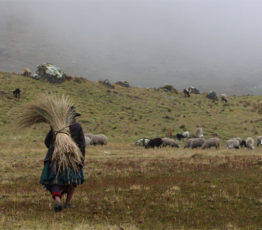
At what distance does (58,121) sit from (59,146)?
708 millimetres

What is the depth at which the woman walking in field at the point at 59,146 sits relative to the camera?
27.9ft

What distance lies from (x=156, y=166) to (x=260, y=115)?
3890 centimetres

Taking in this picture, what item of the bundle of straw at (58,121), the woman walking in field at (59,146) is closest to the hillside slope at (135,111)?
the bundle of straw at (58,121)

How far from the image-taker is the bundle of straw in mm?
8555

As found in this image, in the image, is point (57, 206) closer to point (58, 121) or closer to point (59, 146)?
point (59, 146)

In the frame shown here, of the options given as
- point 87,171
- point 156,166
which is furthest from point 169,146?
point 87,171

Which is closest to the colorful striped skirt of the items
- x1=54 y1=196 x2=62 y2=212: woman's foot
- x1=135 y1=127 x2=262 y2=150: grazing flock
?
x1=54 y1=196 x2=62 y2=212: woman's foot

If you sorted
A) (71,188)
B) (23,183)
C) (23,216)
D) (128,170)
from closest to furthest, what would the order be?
(23,216)
(71,188)
(23,183)
(128,170)

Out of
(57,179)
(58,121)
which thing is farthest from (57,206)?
(58,121)

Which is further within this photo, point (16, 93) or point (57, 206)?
point (16, 93)

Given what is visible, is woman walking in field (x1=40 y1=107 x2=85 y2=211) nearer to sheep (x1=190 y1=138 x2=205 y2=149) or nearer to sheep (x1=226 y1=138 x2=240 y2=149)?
sheep (x1=190 y1=138 x2=205 y2=149)

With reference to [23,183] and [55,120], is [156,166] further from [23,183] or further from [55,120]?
[55,120]

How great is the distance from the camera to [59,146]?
28.2 ft

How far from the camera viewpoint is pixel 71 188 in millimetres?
8875
